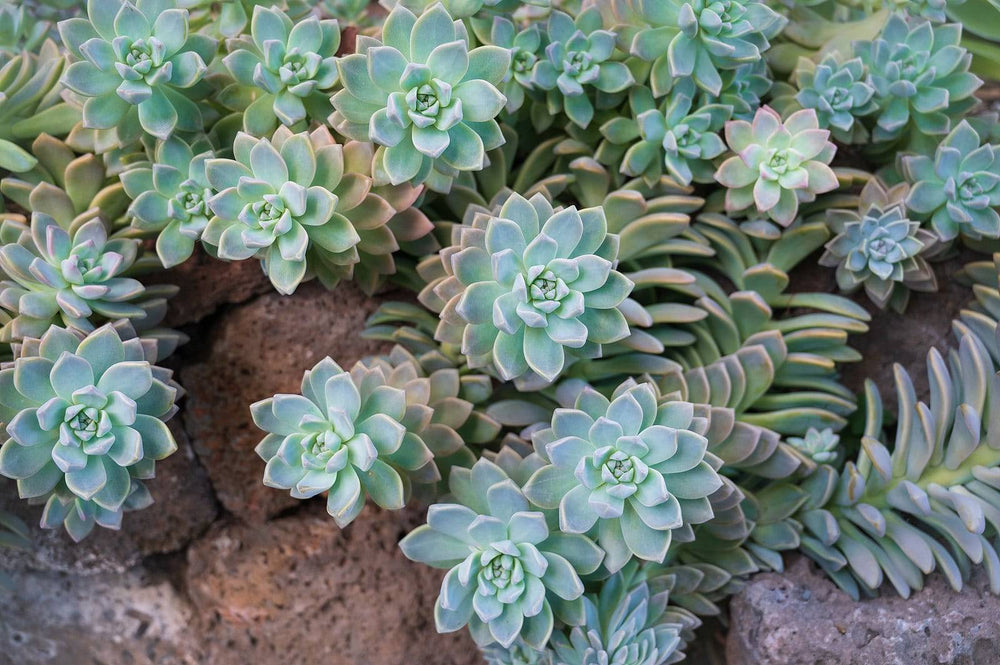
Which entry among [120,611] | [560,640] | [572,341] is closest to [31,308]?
[120,611]

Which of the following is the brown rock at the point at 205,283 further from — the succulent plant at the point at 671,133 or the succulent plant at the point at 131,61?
the succulent plant at the point at 671,133

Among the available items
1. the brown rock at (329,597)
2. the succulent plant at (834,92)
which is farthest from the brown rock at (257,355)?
the succulent plant at (834,92)

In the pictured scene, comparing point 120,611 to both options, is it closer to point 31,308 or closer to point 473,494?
point 31,308

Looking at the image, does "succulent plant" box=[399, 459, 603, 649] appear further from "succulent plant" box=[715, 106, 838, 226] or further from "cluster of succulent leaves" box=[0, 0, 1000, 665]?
"succulent plant" box=[715, 106, 838, 226]

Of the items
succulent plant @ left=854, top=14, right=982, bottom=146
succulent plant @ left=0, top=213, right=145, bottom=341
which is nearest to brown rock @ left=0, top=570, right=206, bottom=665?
succulent plant @ left=0, top=213, right=145, bottom=341

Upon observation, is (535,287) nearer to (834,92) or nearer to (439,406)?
(439,406)

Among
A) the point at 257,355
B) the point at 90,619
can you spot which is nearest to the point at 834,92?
the point at 257,355

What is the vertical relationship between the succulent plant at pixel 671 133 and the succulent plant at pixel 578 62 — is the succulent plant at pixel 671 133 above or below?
below
